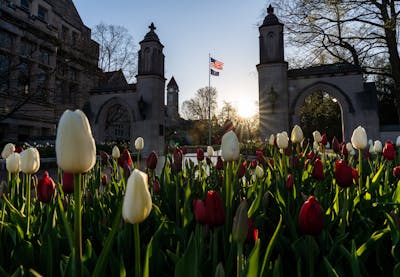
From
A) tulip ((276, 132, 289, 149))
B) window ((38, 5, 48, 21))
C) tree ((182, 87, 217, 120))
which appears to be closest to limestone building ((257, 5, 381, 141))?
tulip ((276, 132, 289, 149))

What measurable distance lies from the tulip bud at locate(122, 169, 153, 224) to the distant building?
11820 mm

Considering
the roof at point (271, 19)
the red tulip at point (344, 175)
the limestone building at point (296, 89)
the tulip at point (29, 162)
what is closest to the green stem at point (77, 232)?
the tulip at point (29, 162)

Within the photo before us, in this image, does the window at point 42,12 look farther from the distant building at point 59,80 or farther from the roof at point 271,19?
the roof at point 271,19

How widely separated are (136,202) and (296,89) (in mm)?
16712

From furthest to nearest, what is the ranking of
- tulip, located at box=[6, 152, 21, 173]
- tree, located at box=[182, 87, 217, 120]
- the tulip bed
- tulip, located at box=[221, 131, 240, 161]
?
tree, located at box=[182, 87, 217, 120] → tulip, located at box=[6, 152, 21, 173] → tulip, located at box=[221, 131, 240, 161] → the tulip bed

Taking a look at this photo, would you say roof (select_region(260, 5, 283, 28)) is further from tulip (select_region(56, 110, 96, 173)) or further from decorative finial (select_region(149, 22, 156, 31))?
tulip (select_region(56, 110, 96, 173))

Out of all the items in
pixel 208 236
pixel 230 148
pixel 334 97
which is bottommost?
pixel 208 236

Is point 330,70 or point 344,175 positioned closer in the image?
point 344,175

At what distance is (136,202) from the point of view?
750 mm

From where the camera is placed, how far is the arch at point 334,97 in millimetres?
15391

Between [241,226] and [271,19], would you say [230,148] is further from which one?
[271,19]

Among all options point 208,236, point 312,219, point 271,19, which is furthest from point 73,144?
point 271,19

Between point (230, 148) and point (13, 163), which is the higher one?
point (230, 148)

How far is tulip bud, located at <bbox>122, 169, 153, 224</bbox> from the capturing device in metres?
0.74
